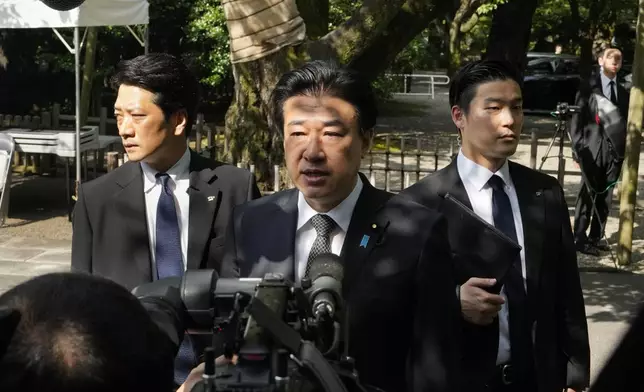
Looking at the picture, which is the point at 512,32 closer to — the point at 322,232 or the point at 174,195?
the point at 174,195

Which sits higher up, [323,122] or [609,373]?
[323,122]

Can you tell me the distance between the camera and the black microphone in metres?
1.74

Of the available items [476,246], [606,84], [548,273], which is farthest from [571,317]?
[606,84]

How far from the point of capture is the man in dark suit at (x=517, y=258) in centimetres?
362

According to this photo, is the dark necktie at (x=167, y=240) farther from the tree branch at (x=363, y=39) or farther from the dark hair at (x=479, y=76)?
the tree branch at (x=363, y=39)

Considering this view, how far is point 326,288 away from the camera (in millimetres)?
1777

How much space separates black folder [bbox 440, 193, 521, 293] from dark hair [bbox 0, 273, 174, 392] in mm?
2314

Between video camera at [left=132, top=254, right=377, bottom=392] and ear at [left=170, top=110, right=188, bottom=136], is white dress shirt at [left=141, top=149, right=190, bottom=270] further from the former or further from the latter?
video camera at [left=132, top=254, right=377, bottom=392]

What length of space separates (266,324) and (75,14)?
10.3 m

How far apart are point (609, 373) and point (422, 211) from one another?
185 centimetres

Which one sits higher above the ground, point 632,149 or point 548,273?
point 632,149

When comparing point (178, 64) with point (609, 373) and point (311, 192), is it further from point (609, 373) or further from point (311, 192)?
point (609, 373)

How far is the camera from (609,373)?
119 centimetres

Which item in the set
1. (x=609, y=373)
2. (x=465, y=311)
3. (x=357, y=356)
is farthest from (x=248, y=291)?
(x=465, y=311)
